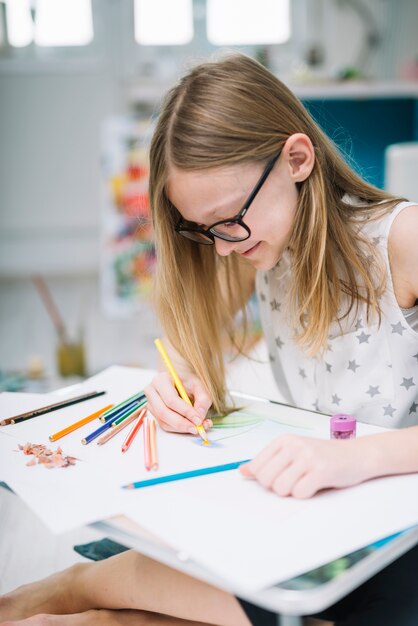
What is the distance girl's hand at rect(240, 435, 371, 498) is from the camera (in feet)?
2.84

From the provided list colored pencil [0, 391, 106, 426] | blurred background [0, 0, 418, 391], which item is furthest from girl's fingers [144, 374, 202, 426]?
blurred background [0, 0, 418, 391]

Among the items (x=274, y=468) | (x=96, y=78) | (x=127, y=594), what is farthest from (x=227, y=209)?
(x=96, y=78)

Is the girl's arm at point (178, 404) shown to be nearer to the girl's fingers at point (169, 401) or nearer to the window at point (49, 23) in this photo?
the girl's fingers at point (169, 401)

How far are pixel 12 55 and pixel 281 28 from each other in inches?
59.5

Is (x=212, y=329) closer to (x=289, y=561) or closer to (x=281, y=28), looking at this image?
(x=289, y=561)

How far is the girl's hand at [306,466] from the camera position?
86 centimetres

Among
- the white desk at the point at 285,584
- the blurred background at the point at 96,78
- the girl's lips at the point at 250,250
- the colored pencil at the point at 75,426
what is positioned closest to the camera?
the white desk at the point at 285,584

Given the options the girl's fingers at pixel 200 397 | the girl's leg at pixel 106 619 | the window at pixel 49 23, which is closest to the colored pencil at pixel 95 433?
the girl's fingers at pixel 200 397

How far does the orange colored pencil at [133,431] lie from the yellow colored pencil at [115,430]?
0.01m

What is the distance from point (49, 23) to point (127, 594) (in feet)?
13.3

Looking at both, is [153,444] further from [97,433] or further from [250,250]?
[250,250]

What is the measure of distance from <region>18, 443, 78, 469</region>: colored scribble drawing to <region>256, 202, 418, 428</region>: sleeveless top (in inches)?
19.3

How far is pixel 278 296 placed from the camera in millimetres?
1399

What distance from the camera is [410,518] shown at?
32.1 inches
